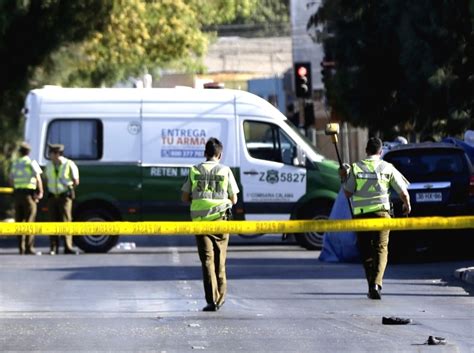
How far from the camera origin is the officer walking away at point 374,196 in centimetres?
1438

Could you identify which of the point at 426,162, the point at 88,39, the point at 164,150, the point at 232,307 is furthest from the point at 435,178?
the point at 88,39

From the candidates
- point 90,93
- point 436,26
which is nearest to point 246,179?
point 90,93

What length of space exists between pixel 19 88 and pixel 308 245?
10.5 m

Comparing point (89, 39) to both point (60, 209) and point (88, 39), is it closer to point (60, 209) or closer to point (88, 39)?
point (88, 39)

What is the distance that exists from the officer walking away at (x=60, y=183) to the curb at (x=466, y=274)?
7158 millimetres

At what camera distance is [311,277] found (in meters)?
17.1

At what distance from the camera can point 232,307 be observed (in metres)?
13.8

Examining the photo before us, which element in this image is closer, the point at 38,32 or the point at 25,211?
the point at 25,211

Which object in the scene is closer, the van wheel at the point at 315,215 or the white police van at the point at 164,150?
the white police van at the point at 164,150

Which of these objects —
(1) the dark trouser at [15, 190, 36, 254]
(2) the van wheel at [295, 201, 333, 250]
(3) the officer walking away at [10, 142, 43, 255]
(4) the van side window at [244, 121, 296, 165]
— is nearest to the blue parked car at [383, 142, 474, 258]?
(2) the van wheel at [295, 201, 333, 250]

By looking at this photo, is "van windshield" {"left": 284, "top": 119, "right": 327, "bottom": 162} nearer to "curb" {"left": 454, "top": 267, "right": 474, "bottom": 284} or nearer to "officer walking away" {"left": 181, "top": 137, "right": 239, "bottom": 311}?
"curb" {"left": 454, "top": 267, "right": 474, "bottom": 284}

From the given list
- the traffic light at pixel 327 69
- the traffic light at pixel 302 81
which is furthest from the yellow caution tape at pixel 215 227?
the traffic light at pixel 302 81

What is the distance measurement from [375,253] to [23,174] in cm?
900

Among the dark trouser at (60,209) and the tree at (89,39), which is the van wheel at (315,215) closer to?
the dark trouser at (60,209)
